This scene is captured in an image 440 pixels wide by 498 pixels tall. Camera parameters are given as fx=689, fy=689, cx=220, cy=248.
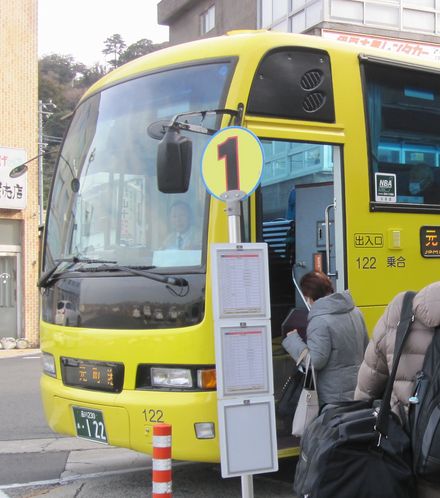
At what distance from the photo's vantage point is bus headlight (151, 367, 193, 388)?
484 centimetres

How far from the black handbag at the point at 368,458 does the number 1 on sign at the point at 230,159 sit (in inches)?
77.9

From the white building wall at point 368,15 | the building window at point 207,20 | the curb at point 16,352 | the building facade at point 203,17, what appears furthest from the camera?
the building window at point 207,20

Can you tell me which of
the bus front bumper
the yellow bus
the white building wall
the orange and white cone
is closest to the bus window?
the yellow bus

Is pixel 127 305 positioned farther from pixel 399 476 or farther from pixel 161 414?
pixel 399 476

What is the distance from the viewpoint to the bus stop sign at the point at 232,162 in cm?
468

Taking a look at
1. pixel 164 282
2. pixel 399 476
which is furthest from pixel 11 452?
pixel 399 476

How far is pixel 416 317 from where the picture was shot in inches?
115

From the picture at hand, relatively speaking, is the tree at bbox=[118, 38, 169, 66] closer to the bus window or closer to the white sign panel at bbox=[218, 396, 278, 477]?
the bus window

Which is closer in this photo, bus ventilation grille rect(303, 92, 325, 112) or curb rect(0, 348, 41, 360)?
bus ventilation grille rect(303, 92, 325, 112)

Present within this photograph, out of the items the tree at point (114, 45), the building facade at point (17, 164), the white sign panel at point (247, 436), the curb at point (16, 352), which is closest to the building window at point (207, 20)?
the building facade at point (17, 164)

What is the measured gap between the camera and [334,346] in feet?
16.4

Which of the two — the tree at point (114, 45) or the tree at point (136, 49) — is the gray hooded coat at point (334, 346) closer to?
the tree at point (136, 49)

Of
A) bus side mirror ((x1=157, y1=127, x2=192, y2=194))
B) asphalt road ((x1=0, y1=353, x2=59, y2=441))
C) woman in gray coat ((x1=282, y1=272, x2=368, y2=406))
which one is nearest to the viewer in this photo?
bus side mirror ((x1=157, y1=127, x2=192, y2=194))

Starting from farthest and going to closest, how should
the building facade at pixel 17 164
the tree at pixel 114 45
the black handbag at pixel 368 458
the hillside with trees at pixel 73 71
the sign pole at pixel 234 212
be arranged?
the tree at pixel 114 45
the hillside with trees at pixel 73 71
the building facade at pixel 17 164
the sign pole at pixel 234 212
the black handbag at pixel 368 458
